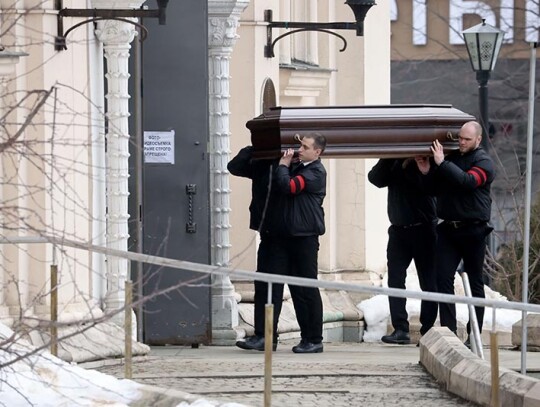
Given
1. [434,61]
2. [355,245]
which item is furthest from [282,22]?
[434,61]

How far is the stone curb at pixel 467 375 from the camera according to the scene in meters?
10.2

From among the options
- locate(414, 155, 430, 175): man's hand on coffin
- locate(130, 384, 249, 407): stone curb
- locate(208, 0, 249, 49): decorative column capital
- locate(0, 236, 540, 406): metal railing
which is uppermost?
locate(208, 0, 249, 49): decorative column capital

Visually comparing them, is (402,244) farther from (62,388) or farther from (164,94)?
(62,388)

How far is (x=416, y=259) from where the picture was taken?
1515 centimetres

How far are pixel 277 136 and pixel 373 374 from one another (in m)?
2.13

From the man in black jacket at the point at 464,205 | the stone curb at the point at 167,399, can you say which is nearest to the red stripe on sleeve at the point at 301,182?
the man in black jacket at the point at 464,205

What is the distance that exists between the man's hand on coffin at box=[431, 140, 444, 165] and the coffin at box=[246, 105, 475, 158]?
0.05m

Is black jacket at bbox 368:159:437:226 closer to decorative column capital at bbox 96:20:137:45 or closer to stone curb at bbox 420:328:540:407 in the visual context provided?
stone curb at bbox 420:328:540:407

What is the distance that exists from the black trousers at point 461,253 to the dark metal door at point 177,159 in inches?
84.0

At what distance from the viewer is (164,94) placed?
15188 millimetres

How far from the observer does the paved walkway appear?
36.3ft

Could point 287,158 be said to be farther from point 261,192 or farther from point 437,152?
point 437,152

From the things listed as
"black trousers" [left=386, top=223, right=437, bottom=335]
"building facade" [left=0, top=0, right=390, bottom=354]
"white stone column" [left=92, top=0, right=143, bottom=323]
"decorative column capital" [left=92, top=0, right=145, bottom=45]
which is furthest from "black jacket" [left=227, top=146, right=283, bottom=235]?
"black trousers" [left=386, top=223, right=437, bottom=335]

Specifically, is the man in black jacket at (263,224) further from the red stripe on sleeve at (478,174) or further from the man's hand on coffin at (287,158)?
the red stripe on sleeve at (478,174)
